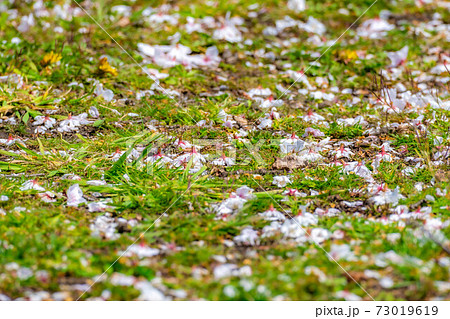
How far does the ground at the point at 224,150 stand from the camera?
2721 mm

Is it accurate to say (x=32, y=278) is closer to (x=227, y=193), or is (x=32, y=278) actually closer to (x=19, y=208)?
(x=19, y=208)

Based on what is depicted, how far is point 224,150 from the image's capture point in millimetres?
3992

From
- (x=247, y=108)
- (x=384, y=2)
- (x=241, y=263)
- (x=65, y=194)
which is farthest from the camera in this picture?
(x=384, y=2)

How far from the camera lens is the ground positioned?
8.93 ft

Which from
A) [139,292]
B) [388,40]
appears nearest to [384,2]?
[388,40]

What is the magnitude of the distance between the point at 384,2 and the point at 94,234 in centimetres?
501

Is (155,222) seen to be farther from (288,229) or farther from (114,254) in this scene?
(288,229)

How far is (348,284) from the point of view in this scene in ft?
8.77

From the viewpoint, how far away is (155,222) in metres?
3.12

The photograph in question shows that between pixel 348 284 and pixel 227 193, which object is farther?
pixel 227 193

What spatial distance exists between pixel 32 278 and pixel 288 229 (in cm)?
138

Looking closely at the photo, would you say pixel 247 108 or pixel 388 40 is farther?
pixel 388 40

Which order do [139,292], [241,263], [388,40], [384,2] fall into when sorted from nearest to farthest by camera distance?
[139,292] < [241,263] < [388,40] < [384,2]

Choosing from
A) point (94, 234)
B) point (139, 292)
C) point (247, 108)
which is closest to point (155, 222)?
point (94, 234)
